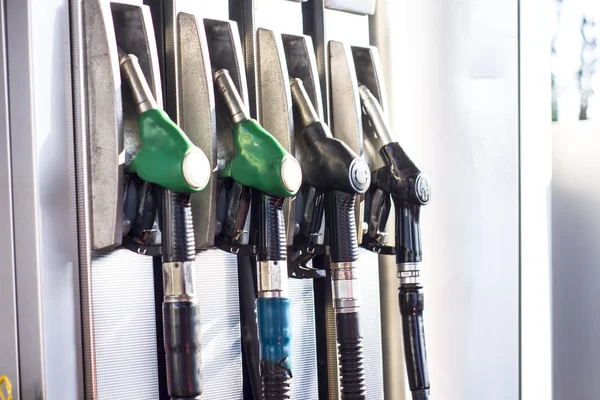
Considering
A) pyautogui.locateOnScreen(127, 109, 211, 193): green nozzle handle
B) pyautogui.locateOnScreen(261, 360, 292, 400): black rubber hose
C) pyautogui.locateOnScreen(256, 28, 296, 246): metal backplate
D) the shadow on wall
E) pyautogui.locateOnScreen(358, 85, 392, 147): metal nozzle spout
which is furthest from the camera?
the shadow on wall

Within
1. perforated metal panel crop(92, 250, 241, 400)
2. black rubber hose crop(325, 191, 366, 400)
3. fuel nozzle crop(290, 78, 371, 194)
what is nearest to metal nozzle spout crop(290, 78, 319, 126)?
fuel nozzle crop(290, 78, 371, 194)

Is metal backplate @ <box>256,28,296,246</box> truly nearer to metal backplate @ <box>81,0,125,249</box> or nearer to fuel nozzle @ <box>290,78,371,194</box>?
fuel nozzle @ <box>290,78,371,194</box>

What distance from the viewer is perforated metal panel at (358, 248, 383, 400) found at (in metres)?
1.29

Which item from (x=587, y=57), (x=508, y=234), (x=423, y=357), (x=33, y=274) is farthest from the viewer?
(x=587, y=57)

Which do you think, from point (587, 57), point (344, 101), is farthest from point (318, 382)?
point (587, 57)

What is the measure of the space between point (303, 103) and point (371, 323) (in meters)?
0.37

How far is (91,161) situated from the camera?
961 mm

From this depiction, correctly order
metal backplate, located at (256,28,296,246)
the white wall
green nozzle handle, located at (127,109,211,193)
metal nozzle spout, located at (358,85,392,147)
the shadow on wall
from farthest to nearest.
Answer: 1. the shadow on wall
2. the white wall
3. metal nozzle spout, located at (358,85,392,147)
4. metal backplate, located at (256,28,296,246)
5. green nozzle handle, located at (127,109,211,193)

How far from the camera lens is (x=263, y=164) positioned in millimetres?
999

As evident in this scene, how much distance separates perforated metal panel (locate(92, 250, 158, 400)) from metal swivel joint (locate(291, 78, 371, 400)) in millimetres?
247

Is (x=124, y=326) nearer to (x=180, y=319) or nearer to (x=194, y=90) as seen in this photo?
(x=180, y=319)

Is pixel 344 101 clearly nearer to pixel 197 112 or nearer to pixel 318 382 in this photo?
pixel 197 112

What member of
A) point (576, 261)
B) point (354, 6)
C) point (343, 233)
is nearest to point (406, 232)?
point (343, 233)

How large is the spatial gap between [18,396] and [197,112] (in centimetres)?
39
